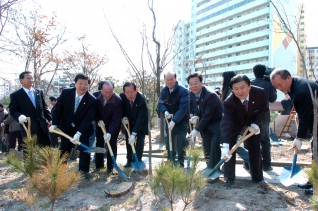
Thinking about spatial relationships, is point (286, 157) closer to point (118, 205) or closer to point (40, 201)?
point (118, 205)

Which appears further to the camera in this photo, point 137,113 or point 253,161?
point 137,113

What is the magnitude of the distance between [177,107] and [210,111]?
0.88 m

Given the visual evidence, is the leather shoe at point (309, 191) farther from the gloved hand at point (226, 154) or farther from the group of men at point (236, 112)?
the gloved hand at point (226, 154)

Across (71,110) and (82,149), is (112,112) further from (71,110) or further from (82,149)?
(82,149)

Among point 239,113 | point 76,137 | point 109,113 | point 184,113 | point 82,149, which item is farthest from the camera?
point 109,113

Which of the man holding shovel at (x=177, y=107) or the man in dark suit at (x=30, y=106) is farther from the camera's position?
the man in dark suit at (x=30, y=106)

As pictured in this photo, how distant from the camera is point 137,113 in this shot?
4.46 m

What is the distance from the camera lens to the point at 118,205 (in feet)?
9.68

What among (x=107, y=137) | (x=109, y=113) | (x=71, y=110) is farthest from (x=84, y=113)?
(x=107, y=137)

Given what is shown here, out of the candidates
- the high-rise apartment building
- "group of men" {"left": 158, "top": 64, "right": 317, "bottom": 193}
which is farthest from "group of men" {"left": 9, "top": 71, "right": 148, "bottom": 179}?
the high-rise apartment building

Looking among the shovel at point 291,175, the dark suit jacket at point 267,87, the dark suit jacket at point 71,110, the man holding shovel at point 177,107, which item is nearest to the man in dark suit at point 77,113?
the dark suit jacket at point 71,110

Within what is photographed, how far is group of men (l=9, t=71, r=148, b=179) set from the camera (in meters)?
4.03

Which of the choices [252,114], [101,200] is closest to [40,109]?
[101,200]

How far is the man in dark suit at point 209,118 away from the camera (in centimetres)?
367
